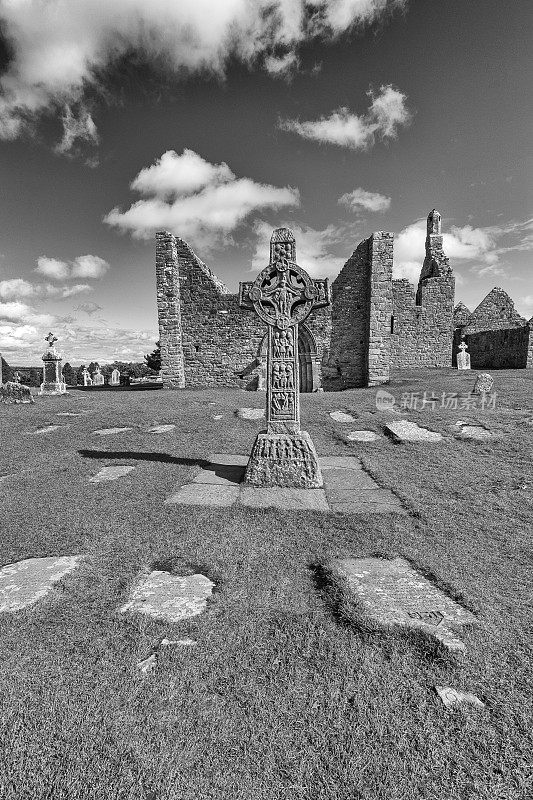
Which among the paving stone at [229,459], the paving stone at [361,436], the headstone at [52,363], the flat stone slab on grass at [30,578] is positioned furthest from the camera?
the headstone at [52,363]

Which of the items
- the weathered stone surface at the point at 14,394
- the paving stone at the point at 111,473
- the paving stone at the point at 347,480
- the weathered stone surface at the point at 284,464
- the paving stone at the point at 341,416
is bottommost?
the paving stone at the point at 347,480

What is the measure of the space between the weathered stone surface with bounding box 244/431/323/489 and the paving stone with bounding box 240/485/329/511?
5.0 inches

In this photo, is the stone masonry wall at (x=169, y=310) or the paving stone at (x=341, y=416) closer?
the paving stone at (x=341, y=416)

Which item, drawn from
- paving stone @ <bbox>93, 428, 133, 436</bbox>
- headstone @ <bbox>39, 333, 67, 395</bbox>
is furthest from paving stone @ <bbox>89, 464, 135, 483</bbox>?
headstone @ <bbox>39, 333, 67, 395</bbox>

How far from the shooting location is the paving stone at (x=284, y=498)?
4.61 meters

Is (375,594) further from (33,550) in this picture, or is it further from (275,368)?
(275,368)

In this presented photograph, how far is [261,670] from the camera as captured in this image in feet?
7.10

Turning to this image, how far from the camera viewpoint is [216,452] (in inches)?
279

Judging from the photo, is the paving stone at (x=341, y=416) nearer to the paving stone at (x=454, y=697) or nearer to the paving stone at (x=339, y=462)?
the paving stone at (x=339, y=462)

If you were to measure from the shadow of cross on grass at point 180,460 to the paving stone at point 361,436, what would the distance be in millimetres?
2686

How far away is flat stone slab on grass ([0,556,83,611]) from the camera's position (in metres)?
2.83

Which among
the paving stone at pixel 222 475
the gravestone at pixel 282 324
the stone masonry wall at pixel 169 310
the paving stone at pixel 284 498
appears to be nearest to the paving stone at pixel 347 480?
the paving stone at pixel 284 498

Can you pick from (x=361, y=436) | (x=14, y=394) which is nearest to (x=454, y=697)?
(x=361, y=436)

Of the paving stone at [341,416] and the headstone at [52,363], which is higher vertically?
the headstone at [52,363]
